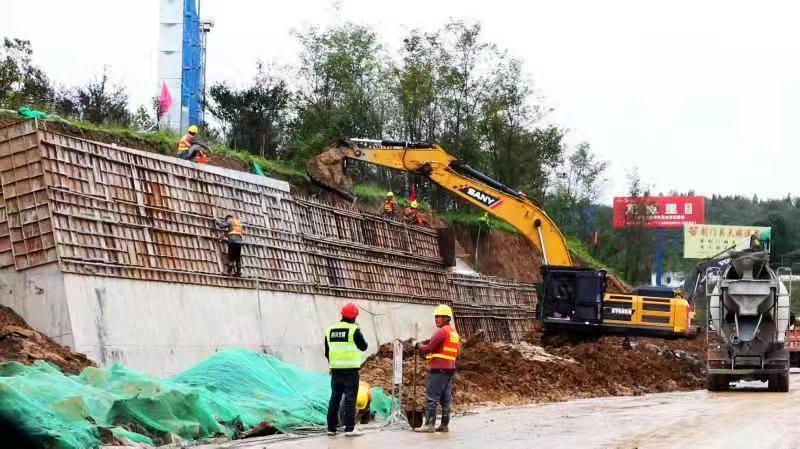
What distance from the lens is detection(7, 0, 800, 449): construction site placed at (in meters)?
15.8

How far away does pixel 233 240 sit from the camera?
2520 cm

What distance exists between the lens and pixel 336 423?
15969 mm

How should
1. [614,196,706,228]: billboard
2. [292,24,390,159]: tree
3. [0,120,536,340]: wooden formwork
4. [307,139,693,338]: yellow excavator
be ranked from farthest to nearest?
[614,196,706,228]: billboard, [292,24,390,159]: tree, [307,139,693,338]: yellow excavator, [0,120,536,340]: wooden formwork

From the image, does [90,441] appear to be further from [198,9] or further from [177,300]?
[198,9]

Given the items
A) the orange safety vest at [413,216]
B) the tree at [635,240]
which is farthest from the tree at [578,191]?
the orange safety vest at [413,216]

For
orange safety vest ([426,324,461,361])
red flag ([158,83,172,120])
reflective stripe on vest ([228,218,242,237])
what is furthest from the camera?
red flag ([158,83,172,120])

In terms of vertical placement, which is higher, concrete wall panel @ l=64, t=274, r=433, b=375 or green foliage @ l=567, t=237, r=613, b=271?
green foliage @ l=567, t=237, r=613, b=271

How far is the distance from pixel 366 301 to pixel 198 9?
16.4 metres

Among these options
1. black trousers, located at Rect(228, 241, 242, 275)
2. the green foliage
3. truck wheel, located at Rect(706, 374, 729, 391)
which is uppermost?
the green foliage

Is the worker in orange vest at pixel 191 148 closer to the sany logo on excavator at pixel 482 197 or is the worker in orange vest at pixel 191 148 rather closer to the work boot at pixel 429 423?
the work boot at pixel 429 423

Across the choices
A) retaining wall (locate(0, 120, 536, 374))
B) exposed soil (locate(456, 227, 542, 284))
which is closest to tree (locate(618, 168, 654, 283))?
exposed soil (locate(456, 227, 542, 284))

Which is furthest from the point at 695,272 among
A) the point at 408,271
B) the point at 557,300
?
the point at 408,271

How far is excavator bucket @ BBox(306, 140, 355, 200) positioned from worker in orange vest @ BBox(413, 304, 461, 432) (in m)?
19.6

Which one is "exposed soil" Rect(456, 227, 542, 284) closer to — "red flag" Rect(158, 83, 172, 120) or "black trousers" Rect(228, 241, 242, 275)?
"red flag" Rect(158, 83, 172, 120)
